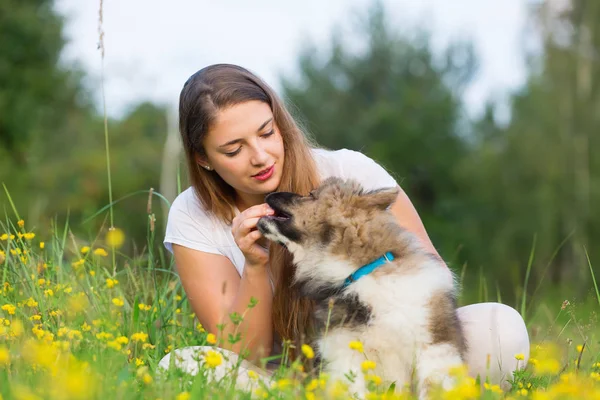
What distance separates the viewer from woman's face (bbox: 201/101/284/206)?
14.0ft

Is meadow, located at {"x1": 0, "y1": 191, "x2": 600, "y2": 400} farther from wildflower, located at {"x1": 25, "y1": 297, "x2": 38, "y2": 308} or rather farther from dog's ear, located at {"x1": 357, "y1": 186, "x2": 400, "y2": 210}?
dog's ear, located at {"x1": 357, "y1": 186, "x2": 400, "y2": 210}

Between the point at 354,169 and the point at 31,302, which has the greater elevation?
the point at 354,169

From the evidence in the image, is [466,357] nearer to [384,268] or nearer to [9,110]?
[384,268]

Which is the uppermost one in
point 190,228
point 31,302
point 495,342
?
point 190,228

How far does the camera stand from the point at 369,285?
146 inches

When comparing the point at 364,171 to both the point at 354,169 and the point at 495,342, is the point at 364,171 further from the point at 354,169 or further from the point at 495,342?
the point at 495,342

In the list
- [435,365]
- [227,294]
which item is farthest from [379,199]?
[227,294]

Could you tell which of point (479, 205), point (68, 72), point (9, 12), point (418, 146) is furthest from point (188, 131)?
point (418, 146)

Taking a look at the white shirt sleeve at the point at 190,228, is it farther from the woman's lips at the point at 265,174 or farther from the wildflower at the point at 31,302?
the wildflower at the point at 31,302

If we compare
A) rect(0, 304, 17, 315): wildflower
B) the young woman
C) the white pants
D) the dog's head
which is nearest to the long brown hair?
the young woman

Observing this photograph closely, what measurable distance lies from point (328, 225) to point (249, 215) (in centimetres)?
42

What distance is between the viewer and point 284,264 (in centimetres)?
437

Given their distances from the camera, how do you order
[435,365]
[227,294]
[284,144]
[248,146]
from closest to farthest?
[435,365] → [248,146] → [227,294] → [284,144]

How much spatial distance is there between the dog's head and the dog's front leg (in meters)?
0.61
